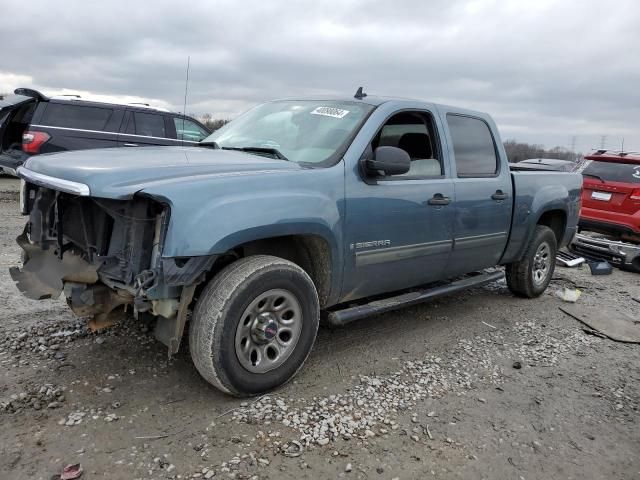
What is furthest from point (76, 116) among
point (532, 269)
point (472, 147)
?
point (532, 269)

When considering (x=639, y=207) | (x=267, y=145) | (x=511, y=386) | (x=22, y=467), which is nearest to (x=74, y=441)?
(x=22, y=467)

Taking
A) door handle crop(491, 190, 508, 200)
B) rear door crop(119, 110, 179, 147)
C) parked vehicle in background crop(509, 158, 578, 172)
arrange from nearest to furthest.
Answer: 1. door handle crop(491, 190, 508, 200)
2. parked vehicle in background crop(509, 158, 578, 172)
3. rear door crop(119, 110, 179, 147)

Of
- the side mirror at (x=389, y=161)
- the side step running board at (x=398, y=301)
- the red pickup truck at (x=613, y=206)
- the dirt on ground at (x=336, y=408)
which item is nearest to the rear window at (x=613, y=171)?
the red pickup truck at (x=613, y=206)

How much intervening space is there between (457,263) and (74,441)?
10.8ft

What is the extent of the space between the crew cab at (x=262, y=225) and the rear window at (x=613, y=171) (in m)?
5.12

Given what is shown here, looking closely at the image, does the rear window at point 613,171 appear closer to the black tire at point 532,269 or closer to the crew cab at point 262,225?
the black tire at point 532,269

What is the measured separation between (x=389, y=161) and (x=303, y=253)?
2.82ft

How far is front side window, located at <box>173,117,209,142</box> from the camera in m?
11.0

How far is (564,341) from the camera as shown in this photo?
486 centimetres

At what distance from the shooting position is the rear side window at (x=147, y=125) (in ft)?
33.9

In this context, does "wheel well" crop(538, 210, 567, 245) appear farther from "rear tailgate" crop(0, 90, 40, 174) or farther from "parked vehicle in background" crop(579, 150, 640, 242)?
"rear tailgate" crop(0, 90, 40, 174)

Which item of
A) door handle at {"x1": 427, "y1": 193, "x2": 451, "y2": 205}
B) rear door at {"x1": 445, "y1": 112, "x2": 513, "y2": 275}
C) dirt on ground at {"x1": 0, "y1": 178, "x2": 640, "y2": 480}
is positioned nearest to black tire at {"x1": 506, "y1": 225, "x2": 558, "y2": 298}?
rear door at {"x1": 445, "y1": 112, "x2": 513, "y2": 275}

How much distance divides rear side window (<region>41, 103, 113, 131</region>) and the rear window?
342 inches

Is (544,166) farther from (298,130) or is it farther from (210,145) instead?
(210,145)
